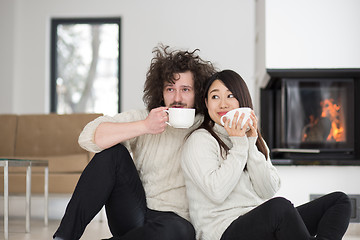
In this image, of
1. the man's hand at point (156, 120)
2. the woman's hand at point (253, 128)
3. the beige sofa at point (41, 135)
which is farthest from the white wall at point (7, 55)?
the woman's hand at point (253, 128)

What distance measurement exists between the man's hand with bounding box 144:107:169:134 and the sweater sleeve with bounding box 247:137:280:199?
313 mm

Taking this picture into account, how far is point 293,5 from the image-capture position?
137 inches

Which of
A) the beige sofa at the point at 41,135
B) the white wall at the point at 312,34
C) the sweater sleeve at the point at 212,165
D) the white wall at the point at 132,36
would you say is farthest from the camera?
the white wall at the point at 132,36

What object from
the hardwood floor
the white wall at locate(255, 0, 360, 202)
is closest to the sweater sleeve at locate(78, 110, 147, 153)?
the hardwood floor

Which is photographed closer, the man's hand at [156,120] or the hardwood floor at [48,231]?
the man's hand at [156,120]

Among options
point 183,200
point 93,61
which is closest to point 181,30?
point 93,61

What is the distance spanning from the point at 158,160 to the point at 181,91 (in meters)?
0.28

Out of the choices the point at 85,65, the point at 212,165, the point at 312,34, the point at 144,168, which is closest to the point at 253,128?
the point at 212,165

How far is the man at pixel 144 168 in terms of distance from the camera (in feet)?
5.99

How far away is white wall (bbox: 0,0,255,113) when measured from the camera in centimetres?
580

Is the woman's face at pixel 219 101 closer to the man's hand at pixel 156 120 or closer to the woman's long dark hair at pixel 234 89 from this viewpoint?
the woman's long dark hair at pixel 234 89

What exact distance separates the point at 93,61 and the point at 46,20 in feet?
2.64

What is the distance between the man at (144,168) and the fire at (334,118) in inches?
67.0

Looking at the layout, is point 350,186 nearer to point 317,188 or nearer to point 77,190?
point 317,188
